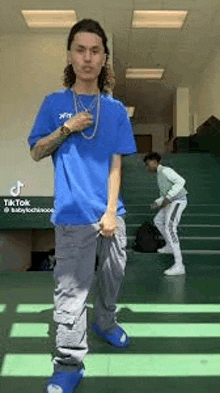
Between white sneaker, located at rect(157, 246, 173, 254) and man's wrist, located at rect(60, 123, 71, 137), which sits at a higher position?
man's wrist, located at rect(60, 123, 71, 137)

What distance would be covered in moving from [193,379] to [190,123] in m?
12.6

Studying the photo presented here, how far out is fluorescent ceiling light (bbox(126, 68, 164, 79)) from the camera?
12.1m

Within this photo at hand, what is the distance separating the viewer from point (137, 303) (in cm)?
404

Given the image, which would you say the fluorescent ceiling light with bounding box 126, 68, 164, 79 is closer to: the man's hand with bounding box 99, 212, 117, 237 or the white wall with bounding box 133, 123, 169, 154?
the white wall with bounding box 133, 123, 169, 154

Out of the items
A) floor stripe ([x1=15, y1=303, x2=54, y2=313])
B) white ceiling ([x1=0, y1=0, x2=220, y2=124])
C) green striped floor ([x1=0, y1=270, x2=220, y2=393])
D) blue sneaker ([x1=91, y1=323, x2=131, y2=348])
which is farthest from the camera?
white ceiling ([x1=0, y1=0, x2=220, y2=124])

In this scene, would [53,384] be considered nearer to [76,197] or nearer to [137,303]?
[76,197]

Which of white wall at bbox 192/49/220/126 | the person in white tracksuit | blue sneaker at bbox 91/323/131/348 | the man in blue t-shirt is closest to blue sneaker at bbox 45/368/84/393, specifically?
the man in blue t-shirt

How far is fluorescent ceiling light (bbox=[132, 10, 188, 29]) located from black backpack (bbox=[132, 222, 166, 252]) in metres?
3.87

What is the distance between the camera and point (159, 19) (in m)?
8.54

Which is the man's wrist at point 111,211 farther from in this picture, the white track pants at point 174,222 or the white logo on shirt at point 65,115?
the white track pants at point 174,222

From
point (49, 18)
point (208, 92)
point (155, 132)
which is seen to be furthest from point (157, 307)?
point (155, 132)

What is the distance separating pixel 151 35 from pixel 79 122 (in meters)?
7.84

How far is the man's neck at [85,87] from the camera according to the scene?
2160mm

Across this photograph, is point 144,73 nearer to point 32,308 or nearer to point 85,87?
point 32,308
